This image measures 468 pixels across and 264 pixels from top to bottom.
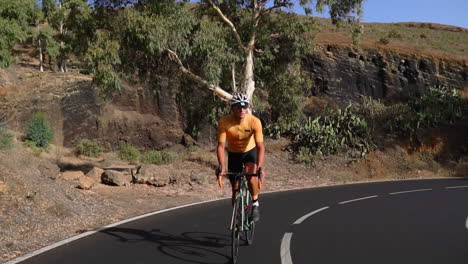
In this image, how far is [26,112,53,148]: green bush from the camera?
25500mm

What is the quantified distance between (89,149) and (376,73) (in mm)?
19917

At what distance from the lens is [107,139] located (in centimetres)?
2806

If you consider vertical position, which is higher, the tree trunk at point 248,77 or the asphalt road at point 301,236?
the tree trunk at point 248,77

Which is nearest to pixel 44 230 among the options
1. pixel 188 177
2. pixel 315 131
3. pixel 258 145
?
pixel 258 145

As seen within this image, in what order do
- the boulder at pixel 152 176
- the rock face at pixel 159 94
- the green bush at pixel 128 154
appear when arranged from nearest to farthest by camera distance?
the boulder at pixel 152 176, the green bush at pixel 128 154, the rock face at pixel 159 94

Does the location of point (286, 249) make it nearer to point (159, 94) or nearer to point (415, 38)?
point (159, 94)

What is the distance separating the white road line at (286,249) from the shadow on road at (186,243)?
75cm

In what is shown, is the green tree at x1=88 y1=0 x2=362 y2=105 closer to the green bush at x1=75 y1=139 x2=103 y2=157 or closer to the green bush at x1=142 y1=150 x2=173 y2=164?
the green bush at x1=142 y1=150 x2=173 y2=164

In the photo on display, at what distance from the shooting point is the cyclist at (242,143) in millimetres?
6270

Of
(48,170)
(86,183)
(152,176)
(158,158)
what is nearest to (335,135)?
(158,158)

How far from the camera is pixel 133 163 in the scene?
22969 millimetres

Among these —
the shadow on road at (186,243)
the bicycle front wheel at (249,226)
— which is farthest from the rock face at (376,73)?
the bicycle front wheel at (249,226)

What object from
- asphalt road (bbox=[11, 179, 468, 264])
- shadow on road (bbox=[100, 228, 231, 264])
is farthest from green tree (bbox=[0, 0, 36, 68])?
shadow on road (bbox=[100, 228, 231, 264])

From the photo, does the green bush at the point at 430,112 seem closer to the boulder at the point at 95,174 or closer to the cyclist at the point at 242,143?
the boulder at the point at 95,174
